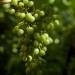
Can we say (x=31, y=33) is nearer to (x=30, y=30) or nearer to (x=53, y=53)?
(x=30, y=30)

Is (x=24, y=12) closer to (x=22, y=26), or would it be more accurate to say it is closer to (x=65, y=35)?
(x=22, y=26)

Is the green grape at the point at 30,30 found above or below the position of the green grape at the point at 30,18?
below

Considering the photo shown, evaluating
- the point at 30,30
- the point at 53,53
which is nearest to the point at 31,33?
the point at 30,30

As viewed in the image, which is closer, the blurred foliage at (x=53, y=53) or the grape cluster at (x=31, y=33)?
the grape cluster at (x=31, y=33)

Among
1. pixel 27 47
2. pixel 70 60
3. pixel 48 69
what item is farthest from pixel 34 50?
pixel 70 60

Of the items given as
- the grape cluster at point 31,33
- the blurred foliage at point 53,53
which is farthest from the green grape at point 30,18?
the blurred foliage at point 53,53

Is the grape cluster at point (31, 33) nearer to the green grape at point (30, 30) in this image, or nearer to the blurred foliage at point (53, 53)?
the green grape at point (30, 30)

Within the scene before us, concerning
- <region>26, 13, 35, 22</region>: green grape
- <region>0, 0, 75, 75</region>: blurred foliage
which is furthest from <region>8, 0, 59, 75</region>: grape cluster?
<region>0, 0, 75, 75</region>: blurred foliage

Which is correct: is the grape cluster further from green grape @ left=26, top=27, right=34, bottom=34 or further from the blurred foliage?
the blurred foliage

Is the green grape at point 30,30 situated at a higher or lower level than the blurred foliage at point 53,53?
lower
